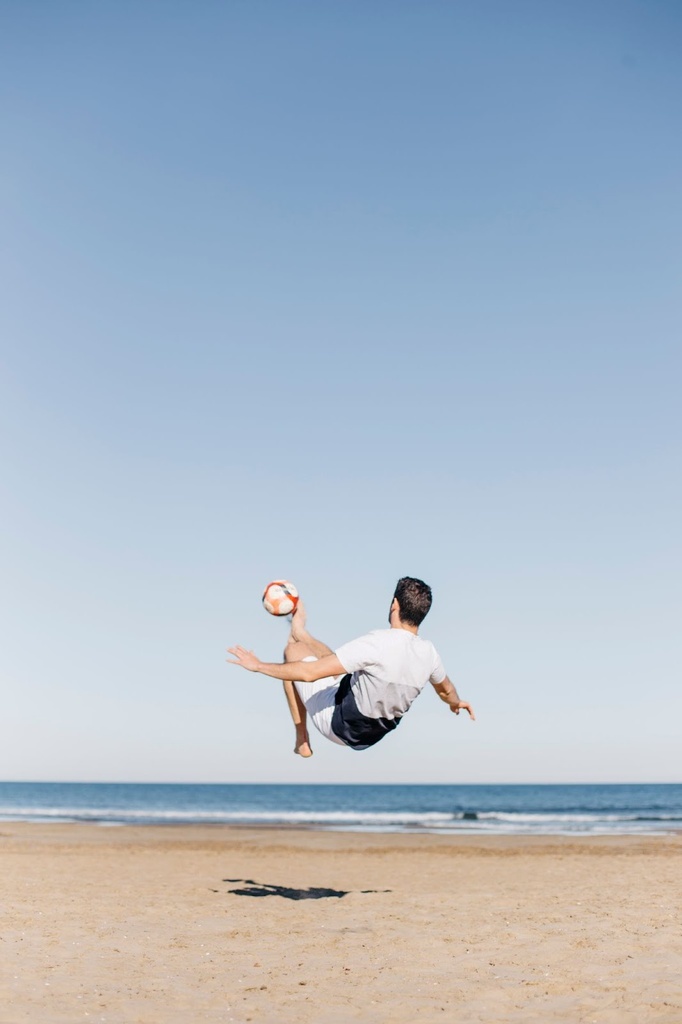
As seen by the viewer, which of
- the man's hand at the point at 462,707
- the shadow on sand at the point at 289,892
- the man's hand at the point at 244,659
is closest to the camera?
the man's hand at the point at 244,659

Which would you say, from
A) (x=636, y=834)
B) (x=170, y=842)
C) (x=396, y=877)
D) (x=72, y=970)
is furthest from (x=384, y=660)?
(x=636, y=834)

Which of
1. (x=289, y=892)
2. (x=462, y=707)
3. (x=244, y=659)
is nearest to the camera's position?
(x=244, y=659)

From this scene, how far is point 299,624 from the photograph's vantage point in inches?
308

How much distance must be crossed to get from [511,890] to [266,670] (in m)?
9.29

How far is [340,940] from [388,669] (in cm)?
413

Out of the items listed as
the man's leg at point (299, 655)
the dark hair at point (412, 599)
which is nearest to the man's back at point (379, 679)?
the dark hair at point (412, 599)

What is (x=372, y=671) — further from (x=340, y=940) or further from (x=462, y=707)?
(x=340, y=940)

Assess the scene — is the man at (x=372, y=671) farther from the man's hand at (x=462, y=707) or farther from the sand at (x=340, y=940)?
the sand at (x=340, y=940)

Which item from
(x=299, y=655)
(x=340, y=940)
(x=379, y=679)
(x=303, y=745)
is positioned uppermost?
(x=299, y=655)

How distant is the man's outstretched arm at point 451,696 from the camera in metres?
7.81

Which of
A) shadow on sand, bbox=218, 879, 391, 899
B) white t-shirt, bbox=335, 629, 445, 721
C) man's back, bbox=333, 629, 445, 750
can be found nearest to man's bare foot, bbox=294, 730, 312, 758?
man's back, bbox=333, 629, 445, 750

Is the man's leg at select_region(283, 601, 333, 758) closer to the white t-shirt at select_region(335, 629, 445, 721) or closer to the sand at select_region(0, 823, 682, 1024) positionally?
the white t-shirt at select_region(335, 629, 445, 721)

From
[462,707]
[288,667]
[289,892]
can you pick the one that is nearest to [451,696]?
[462,707]

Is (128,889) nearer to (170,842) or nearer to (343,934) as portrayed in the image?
(343,934)
